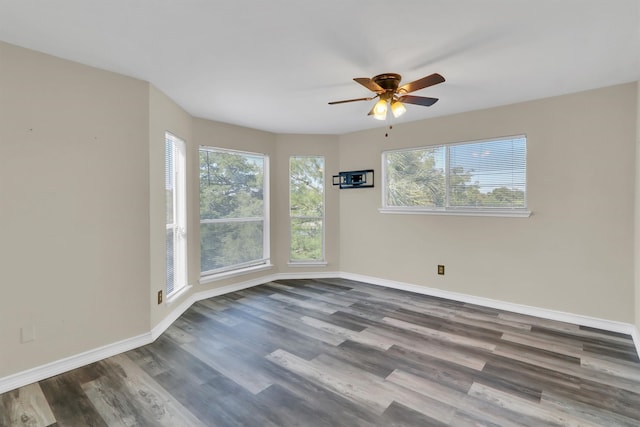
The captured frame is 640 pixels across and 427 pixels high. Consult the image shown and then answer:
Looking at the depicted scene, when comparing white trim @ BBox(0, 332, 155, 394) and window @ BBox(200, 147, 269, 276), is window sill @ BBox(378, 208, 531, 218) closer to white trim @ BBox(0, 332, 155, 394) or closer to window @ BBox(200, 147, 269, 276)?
window @ BBox(200, 147, 269, 276)

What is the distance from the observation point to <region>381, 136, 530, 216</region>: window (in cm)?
357

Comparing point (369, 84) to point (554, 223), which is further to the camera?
point (554, 223)

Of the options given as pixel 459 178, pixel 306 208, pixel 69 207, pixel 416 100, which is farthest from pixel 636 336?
pixel 69 207

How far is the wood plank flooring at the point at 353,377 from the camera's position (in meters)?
1.88

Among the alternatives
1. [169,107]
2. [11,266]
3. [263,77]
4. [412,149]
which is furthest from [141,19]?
[412,149]

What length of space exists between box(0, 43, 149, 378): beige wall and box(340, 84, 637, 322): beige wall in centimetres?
334

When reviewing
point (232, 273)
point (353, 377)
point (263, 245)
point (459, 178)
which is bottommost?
point (353, 377)

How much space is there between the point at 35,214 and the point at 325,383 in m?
2.42

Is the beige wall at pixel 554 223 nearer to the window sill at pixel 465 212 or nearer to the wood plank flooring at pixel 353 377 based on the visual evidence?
the window sill at pixel 465 212

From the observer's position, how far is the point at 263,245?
16.1ft

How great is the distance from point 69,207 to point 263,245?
2793 mm

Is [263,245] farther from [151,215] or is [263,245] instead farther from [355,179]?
[151,215]

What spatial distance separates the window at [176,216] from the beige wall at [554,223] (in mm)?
2980

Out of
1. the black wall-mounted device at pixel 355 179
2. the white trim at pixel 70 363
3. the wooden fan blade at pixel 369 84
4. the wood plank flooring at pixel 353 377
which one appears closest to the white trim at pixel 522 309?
the wood plank flooring at pixel 353 377
